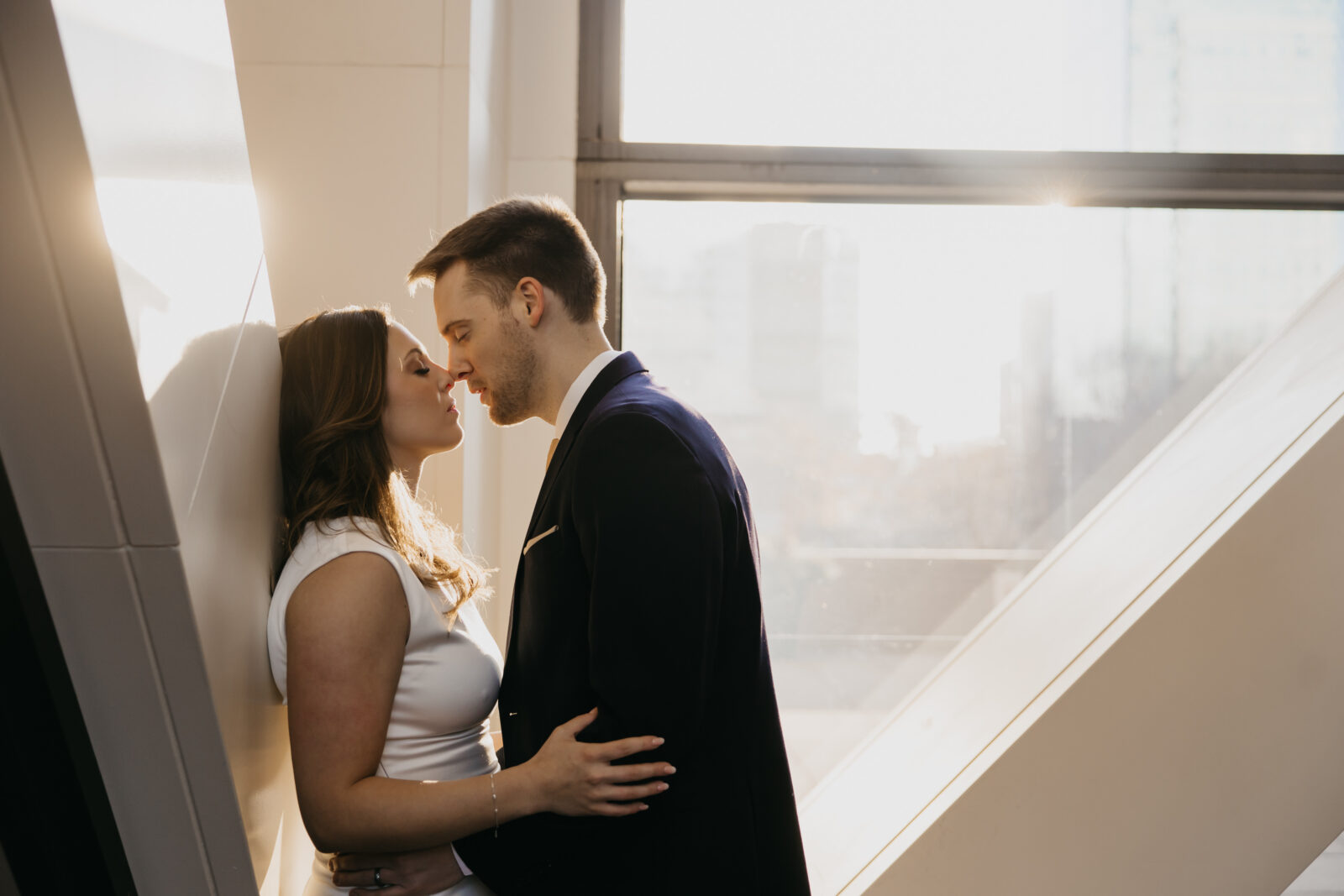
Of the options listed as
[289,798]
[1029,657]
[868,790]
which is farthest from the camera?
[868,790]

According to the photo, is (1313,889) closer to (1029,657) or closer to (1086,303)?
(1029,657)

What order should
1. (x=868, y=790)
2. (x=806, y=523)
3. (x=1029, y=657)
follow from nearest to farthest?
(x=1029, y=657)
(x=868, y=790)
(x=806, y=523)

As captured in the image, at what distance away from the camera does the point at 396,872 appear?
3.65ft

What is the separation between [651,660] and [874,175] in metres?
1.64

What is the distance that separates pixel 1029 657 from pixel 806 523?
2.39 ft

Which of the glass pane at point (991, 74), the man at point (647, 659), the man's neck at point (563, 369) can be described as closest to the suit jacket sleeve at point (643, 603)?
the man at point (647, 659)

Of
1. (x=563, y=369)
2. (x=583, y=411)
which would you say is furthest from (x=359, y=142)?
(x=583, y=411)

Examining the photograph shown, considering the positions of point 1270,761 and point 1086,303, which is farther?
point 1086,303

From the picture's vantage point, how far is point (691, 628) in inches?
40.1

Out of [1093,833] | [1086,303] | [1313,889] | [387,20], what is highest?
[387,20]

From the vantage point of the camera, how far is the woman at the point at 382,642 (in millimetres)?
1035

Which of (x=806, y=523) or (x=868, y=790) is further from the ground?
(x=806, y=523)

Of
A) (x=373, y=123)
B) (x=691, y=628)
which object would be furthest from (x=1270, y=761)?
(x=373, y=123)

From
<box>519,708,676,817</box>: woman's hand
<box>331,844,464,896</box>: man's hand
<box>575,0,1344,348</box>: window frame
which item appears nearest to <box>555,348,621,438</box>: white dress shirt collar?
<box>519,708,676,817</box>: woman's hand
